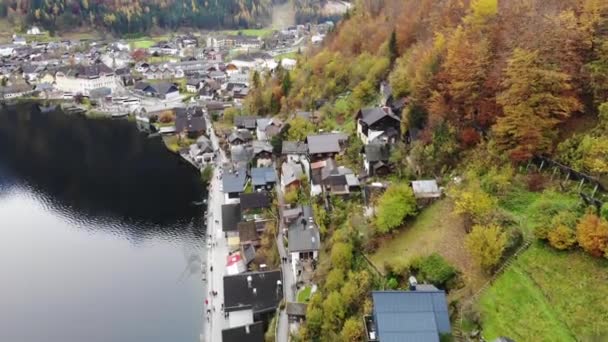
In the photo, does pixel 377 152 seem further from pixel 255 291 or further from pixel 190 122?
pixel 190 122

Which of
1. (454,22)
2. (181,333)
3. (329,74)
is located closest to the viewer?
(181,333)

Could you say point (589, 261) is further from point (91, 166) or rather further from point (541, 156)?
point (91, 166)

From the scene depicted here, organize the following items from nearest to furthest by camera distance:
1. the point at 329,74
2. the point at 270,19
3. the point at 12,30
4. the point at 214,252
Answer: the point at 214,252 < the point at 329,74 < the point at 12,30 < the point at 270,19

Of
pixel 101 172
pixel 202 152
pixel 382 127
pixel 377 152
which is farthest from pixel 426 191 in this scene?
pixel 101 172

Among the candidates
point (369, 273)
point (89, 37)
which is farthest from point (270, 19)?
point (369, 273)

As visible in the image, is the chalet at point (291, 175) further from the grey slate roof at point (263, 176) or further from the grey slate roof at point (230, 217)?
the grey slate roof at point (230, 217)
